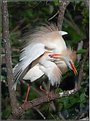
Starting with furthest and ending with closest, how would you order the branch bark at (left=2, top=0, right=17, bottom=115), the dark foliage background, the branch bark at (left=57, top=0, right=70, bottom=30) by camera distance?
the dark foliage background < the branch bark at (left=57, top=0, right=70, bottom=30) < the branch bark at (left=2, top=0, right=17, bottom=115)

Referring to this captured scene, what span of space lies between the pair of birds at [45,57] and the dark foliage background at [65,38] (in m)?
0.14

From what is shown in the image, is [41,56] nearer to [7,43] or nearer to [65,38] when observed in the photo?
[7,43]

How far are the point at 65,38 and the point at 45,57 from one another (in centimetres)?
107

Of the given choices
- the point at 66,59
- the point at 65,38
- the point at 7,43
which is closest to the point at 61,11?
the point at 66,59

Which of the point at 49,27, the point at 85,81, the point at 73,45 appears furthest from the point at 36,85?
the point at 49,27

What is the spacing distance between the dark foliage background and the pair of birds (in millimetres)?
141

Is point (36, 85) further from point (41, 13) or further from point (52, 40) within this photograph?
point (52, 40)

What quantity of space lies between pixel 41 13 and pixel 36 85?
2.21ft

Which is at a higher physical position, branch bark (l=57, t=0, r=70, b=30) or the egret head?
branch bark (l=57, t=0, r=70, b=30)

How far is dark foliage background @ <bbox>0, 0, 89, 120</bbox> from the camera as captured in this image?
11.6ft

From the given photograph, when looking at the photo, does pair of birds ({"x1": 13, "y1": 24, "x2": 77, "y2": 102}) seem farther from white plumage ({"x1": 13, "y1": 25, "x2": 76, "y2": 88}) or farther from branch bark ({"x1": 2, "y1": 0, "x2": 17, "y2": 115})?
branch bark ({"x1": 2, "y1": 0, "x2": 17, "y2": 115})

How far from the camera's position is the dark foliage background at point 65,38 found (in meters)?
3.55

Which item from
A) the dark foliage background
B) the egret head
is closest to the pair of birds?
the egret head

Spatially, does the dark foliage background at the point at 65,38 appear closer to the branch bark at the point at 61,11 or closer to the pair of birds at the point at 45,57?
the pair of birds at the point at 45,57
